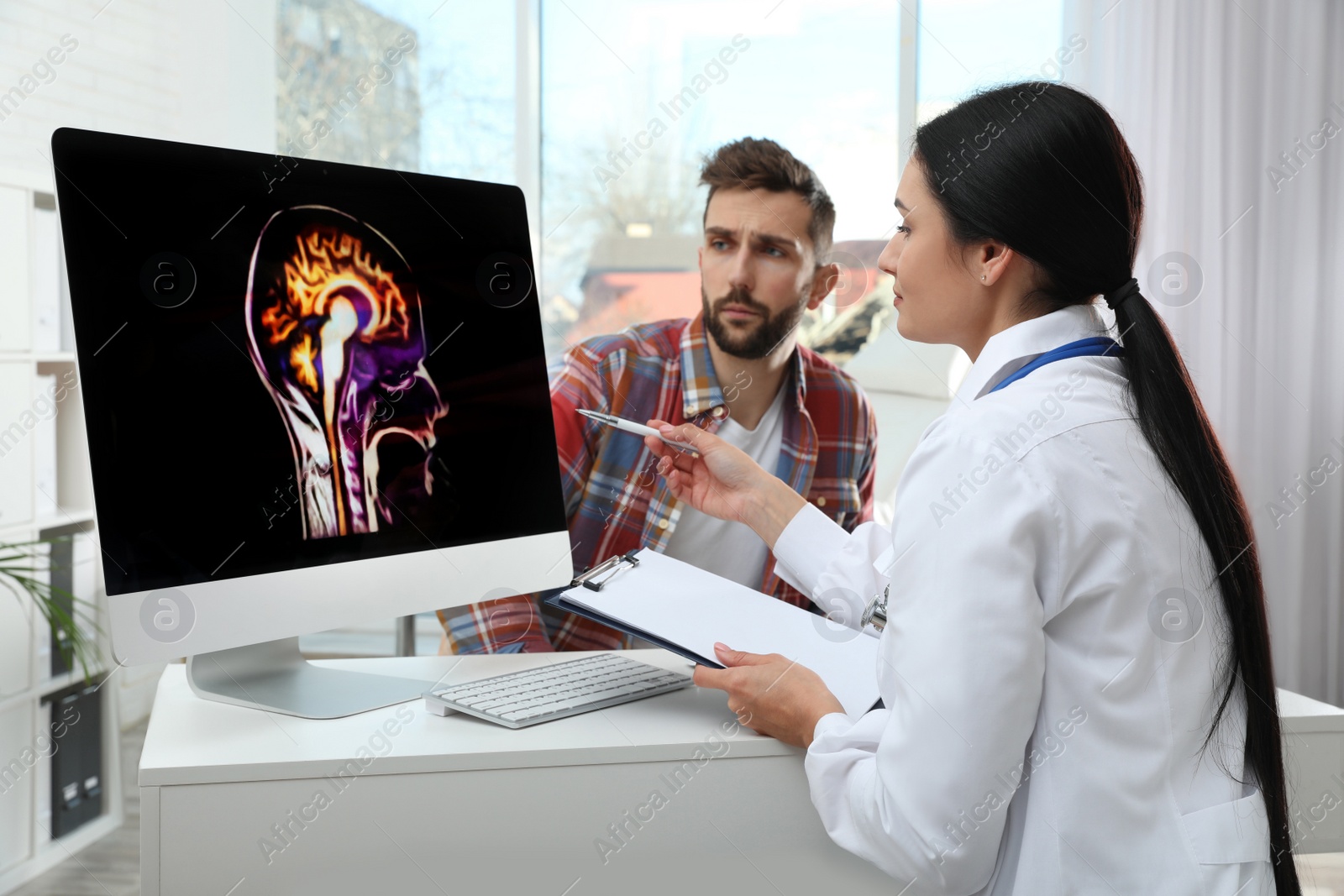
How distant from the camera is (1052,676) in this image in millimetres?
842

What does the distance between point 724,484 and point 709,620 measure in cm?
43

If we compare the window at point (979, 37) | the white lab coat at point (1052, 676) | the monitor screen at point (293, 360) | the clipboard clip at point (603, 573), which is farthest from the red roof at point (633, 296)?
the white lab coat at point (1052, 676)

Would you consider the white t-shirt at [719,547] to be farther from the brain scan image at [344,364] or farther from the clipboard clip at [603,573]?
the brain scan image at [344,364]

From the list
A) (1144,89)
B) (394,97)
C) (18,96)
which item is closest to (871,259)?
(1144,89)

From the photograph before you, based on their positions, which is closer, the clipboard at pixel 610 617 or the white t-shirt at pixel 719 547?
the clipboard at pixel 610 617

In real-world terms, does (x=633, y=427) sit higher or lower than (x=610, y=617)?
higher

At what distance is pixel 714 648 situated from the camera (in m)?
1.07

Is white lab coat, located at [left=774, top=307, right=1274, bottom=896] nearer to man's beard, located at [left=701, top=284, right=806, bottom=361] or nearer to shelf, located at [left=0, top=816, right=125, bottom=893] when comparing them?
man's beard, located at [left=701, top=284, right=806, bottom=361]

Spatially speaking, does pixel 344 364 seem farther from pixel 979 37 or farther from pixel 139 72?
pixel 979 37

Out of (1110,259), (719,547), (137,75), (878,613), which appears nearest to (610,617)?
(878,613)

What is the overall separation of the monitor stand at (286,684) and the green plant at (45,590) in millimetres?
1390

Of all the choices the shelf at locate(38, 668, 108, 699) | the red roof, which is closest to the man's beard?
the shelf at locate(38, 668, 108, 699)

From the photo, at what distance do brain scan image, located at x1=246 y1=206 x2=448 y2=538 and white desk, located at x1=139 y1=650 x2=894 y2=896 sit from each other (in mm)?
241

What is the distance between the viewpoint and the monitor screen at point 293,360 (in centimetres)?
92
